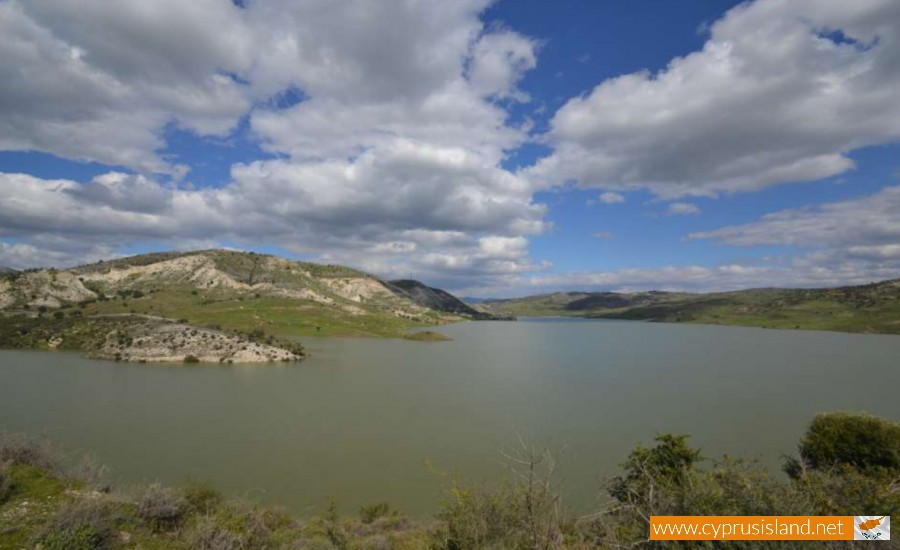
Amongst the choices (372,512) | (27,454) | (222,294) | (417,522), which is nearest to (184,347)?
(27,454)

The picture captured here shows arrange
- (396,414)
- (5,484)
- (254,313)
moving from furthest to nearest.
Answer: (254,313) < (396,414) < (5,484)

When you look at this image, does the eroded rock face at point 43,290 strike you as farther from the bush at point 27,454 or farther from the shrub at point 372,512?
the shrub at point 372,512

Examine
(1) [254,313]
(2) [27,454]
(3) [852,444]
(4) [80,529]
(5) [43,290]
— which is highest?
(5) [43,290]

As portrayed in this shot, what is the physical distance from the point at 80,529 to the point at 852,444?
26930 mm

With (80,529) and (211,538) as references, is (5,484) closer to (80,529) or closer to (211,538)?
(80,529)

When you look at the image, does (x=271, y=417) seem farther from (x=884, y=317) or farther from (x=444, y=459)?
(x=884, y=317)

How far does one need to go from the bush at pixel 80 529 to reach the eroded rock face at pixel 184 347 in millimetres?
52069

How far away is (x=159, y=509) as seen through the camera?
37.6ft

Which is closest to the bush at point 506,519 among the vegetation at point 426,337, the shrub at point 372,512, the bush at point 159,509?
the shrub at point 372,512

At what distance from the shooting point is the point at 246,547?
10.5 m

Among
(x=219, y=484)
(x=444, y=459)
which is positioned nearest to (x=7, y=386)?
(x=219, y=484)

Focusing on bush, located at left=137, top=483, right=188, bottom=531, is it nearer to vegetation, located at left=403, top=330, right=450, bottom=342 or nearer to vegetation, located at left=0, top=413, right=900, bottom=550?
vegetation, located at left=0, top=413, right=900, bottom=550

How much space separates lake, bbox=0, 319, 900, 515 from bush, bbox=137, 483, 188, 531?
589cm

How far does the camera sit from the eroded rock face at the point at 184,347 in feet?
187
